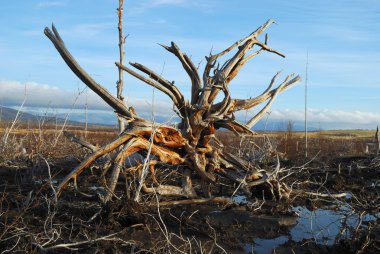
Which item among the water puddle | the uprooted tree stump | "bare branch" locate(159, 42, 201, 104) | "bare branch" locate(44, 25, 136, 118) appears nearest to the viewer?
the water puddle

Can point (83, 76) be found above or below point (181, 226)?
above

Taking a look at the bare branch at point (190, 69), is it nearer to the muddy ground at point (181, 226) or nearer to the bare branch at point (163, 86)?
the bare branch at point (163, 86)

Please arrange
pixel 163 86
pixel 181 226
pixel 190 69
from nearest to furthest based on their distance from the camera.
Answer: pixel 181 226, pixel 163 86, pixel 190 69

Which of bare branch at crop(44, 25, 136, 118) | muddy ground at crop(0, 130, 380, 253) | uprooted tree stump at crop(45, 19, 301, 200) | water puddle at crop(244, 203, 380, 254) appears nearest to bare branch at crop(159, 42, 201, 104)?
uprooted tree stump at crop(45, 19, 301, 200)

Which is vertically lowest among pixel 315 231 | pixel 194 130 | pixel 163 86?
pixel 315 231

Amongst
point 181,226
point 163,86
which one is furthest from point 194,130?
point 181,226

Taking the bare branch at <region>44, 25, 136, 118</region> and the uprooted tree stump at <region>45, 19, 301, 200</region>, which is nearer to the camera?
the bare branch at <region>44, 25, 136, 118</region>

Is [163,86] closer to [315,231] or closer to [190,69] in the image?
[190,69]

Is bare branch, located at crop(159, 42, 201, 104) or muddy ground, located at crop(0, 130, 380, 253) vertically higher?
bare branch, located at crop(159, 42, 201, 104)

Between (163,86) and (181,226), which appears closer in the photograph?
(181,226)

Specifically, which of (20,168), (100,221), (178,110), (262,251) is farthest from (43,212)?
(20,168)

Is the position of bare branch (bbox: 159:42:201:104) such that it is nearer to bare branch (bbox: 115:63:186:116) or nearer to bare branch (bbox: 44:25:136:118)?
bare branch (bbox: 115:63:186:116)

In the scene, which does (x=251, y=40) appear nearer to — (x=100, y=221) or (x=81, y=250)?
(x=100, y=221)

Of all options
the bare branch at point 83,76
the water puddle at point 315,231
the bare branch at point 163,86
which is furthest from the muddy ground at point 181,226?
the bare branch at point 163,86
